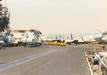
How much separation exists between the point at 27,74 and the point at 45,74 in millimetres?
1396

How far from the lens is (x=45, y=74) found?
3050cm

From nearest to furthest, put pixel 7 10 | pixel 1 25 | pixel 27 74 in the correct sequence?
pixel 27 74
pixel 1 25
pixel 7 10

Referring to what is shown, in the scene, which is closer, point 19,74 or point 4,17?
point 19,74

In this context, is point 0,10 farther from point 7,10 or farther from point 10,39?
point 10,39

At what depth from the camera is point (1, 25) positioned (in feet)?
405

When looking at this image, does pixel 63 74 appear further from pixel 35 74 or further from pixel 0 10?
pixel 0 10

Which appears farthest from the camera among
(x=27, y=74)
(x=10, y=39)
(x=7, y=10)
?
(x=10, y=39)

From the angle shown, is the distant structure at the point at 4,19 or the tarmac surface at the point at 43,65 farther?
the distant structure at the point at 4,19

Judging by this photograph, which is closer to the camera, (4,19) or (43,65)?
(43,65)

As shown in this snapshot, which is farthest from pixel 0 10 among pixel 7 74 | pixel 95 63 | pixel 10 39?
pixel 7 74

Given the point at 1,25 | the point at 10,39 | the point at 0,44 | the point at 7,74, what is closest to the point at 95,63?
the point at 7,74

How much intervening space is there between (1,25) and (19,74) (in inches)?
3720

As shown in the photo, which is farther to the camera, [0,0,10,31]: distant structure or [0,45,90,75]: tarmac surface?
[0,0,10,31]: distant structure

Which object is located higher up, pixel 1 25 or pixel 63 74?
pixel 1 25
